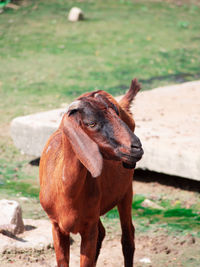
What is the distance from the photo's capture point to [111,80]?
36.7 ft

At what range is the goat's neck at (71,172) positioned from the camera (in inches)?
126

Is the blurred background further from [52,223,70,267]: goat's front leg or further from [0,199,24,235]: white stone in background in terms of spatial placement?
[52,223,70,267]: goat's front leg

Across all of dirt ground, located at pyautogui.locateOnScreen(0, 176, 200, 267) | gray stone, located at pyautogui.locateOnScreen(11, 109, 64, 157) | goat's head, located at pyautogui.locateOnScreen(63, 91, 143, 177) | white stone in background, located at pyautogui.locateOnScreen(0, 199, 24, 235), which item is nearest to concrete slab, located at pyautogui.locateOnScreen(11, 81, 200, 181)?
gray stone, located at pyautogui.locateOnScreen(11, 109, 64, 157)

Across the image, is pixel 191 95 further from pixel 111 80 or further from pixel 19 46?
pixel 19 46

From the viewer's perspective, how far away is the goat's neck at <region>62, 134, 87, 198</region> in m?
3.21

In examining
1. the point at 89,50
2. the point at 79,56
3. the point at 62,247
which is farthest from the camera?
the point at 89,50

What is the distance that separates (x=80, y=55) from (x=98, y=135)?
1019 centimetres

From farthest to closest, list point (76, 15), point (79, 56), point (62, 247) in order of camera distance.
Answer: point (76, 15), point (79, 56), point (62, 247)

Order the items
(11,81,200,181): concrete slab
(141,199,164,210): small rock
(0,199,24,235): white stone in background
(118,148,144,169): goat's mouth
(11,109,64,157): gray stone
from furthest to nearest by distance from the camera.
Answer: (11,109,64,157): gray stone, (11,81,200,181): concrete slab, (141,199,164,210): small rock, (0,199,24,235): white stone in background, (118,148,144,169): goat's mouth

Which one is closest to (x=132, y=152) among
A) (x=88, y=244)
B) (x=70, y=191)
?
(x=70, y=191)

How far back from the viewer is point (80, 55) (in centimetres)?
1295

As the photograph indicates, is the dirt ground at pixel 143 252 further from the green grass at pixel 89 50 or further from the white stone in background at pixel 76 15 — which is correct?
the white stone in background at pixel 76 15

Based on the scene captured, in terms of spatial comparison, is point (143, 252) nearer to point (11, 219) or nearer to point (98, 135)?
point (11, 219)

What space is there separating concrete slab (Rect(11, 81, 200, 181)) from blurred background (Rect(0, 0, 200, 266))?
1.27 ft
